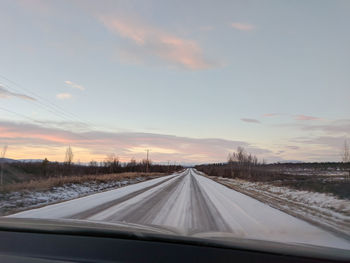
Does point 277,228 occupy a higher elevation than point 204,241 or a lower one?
lower

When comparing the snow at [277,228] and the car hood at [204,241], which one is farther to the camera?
the snow at [277,228]

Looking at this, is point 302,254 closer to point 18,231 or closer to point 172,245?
point 172,245

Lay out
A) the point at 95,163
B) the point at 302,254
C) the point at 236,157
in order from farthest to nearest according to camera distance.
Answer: the point at 95,163
the point at 236,157
the point at 302,254

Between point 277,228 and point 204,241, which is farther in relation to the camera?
point 277,228

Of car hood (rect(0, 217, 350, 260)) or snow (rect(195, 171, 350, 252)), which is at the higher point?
car hood (rect(0, 217, 350, 260))

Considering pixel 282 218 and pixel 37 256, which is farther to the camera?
pixel 282 218

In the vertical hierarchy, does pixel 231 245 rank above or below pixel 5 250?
above

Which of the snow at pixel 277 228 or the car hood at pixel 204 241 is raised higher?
the car hood at pixel 204 241

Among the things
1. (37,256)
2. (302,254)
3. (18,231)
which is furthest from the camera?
(18,231)

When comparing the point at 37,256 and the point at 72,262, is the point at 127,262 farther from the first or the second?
the point at 37,256

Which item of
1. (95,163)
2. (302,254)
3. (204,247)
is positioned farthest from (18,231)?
(95,163)

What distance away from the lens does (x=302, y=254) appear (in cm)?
168

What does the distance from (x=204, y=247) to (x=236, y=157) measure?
71279 mm

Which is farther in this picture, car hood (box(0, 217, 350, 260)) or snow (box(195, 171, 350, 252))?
snow (box(195, 171, 350, 252))
